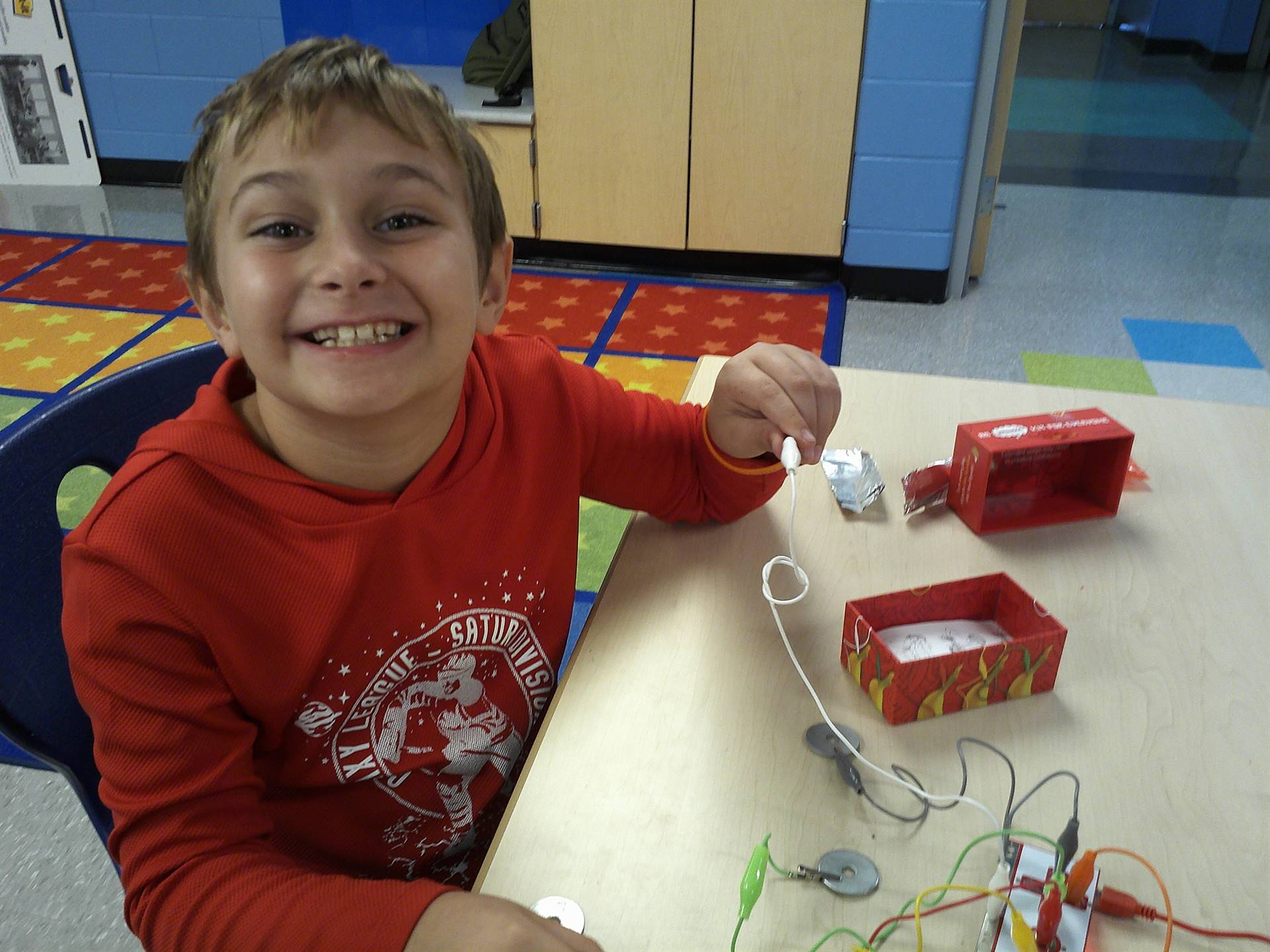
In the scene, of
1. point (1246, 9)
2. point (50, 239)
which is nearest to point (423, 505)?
point (50, 239)

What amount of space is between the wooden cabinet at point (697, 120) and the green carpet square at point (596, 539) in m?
1.37

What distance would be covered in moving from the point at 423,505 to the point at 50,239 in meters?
3.45

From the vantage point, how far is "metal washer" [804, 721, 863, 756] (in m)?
0.72

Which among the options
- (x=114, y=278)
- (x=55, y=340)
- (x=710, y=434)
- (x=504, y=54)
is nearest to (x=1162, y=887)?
(x=710, y=434)

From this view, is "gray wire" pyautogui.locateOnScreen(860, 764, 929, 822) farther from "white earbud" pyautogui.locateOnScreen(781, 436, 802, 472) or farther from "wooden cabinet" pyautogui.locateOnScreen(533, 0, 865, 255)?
"wooden cabinet" pyautogui.locateOnScreen(533, 0, 865, 255)

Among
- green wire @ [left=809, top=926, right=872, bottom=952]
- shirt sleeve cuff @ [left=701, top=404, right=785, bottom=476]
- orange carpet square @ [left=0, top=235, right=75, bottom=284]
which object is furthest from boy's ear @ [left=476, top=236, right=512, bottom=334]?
orange carpet square @ [left=0, top=235, right=75, bottom=284]

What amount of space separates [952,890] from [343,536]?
0.48 m

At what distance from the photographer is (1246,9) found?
22.8ft

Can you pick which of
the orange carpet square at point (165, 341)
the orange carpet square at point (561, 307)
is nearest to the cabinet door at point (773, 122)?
the orange carpet square at point (561, 307)

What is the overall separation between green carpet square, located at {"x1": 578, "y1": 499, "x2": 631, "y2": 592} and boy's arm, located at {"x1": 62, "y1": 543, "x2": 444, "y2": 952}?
1203mm

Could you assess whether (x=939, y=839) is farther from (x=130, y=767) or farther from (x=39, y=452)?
(x=39, y=452)

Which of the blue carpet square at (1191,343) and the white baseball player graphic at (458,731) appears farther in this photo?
the blue carpet square at (1191,343)

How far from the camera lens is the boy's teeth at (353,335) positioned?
0.77m

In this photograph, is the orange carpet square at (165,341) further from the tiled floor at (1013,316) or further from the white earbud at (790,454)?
the white earbud at (790,454)
